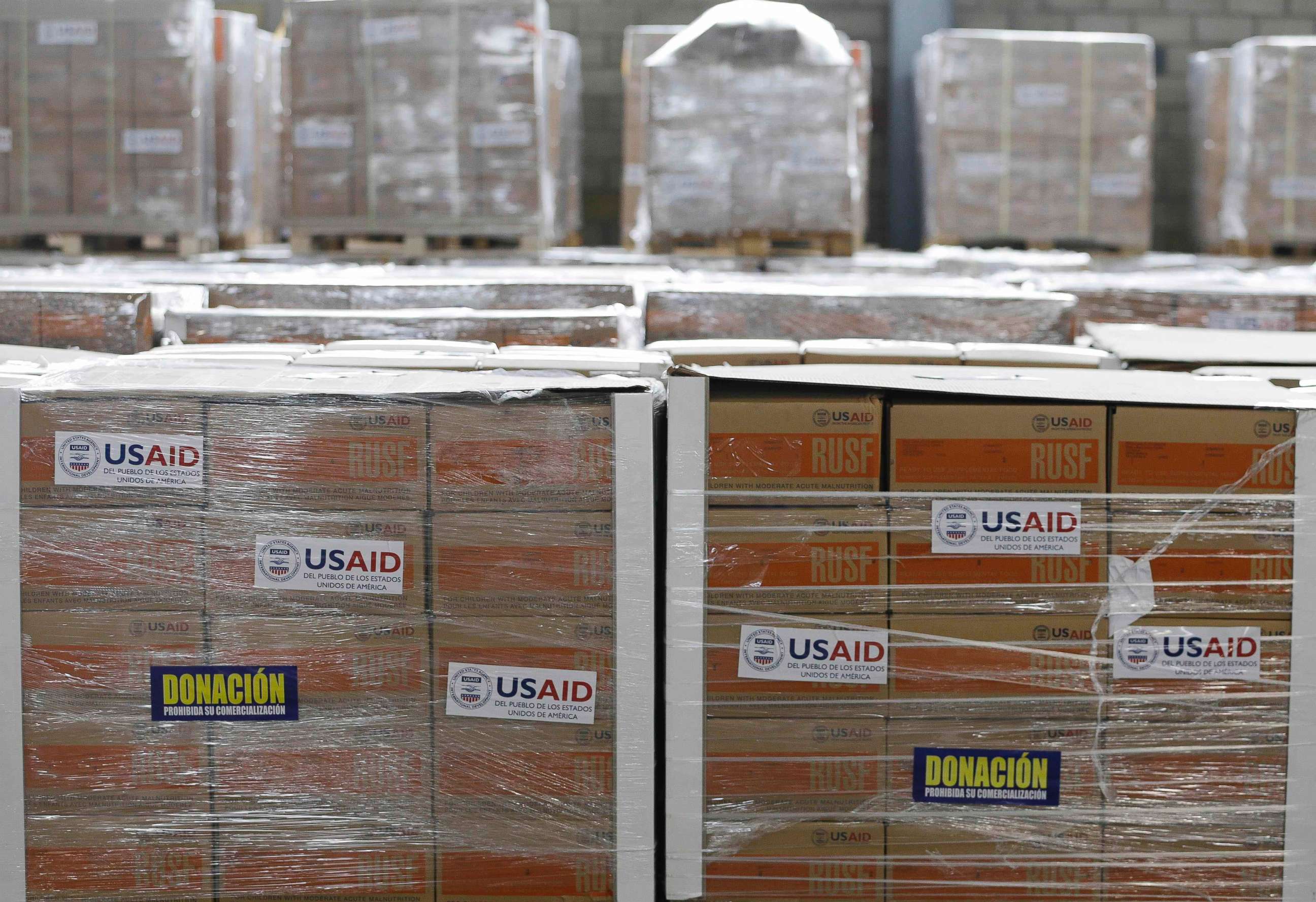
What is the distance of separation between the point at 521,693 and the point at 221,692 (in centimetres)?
55

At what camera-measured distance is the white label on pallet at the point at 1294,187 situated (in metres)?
5.90

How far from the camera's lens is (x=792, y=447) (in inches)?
87.9

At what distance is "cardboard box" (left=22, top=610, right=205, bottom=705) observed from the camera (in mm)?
2227

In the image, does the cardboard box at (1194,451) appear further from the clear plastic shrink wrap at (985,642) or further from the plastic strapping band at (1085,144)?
the plastic strapping band at (1085,144)

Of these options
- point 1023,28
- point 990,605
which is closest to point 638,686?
point 990,605

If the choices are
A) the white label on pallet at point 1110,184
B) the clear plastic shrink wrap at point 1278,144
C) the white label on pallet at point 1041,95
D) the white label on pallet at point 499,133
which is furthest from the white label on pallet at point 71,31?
the clear plastic shrink wrap at point 1278,144

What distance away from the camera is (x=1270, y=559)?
2229 mm

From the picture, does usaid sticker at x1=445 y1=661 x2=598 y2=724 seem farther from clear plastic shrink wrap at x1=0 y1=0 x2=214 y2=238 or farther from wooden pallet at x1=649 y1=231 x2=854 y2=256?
clear plastic shrink wrap at x1=0 y1=0 x2=214 y2=238

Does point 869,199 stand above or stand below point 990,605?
above

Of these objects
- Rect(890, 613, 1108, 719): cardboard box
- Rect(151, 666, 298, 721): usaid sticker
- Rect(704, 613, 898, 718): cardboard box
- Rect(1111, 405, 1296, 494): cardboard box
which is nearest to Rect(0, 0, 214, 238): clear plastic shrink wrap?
Rect(151, 666, 298, 721): usaid sticker

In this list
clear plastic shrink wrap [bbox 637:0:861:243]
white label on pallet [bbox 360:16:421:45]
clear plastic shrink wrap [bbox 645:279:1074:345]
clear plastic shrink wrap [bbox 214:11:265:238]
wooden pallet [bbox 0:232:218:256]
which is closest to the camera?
clear plastic shrink wrap [bbox 645:279:1074:345]

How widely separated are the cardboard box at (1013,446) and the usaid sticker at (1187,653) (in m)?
0.29

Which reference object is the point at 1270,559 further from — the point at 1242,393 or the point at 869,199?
the point at 869,199

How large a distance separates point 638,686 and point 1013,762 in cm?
71
